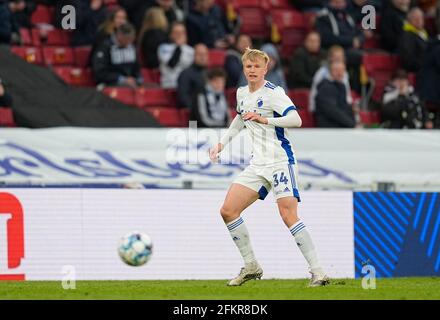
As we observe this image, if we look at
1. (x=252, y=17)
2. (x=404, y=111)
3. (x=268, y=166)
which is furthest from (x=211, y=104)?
(x=268, y=166)

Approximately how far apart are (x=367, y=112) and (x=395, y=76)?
0.76 m

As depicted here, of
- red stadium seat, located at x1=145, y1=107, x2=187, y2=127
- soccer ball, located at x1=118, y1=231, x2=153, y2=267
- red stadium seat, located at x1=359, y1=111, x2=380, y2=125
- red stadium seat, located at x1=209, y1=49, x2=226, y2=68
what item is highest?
red stadium seat, located at x1=209, y1=49, x2=226, y2=68

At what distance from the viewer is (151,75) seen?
66.1ft

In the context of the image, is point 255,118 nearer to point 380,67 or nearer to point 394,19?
point 380,67

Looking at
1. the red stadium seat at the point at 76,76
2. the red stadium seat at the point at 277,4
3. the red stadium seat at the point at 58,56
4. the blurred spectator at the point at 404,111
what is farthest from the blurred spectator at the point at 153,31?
the blurred spectator at the point at 404,111

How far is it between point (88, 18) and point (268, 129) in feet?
26.8

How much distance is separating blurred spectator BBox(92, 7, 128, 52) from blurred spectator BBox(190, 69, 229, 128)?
1692 mm

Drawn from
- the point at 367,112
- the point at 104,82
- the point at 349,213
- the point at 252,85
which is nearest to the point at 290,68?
the point at 367,112

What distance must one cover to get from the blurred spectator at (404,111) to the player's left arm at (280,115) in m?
7.75

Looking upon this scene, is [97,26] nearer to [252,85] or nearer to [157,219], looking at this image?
[157,219]

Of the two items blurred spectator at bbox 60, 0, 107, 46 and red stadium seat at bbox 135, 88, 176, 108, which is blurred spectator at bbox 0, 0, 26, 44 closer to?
blurred spectator at bbox 60, 0, 107, 46

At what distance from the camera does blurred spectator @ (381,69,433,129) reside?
19.4 metres

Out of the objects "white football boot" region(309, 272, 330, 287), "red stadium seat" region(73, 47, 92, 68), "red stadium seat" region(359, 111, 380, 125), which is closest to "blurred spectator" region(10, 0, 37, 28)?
"red stadium seat" region(73, 47, 92, 68)

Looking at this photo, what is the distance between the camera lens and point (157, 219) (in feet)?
48.9
